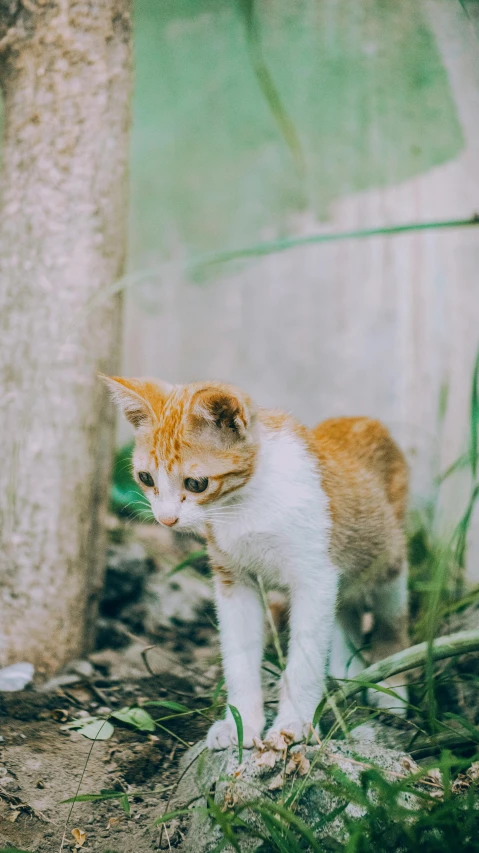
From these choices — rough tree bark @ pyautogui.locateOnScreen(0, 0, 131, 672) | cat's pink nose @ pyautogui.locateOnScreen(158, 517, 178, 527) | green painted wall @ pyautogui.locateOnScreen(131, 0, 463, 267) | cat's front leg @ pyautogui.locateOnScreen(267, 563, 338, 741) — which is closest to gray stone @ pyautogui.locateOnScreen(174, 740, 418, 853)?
cat's front leg @ pyautogui.locateOnScreen(267, 563, 338, 741)

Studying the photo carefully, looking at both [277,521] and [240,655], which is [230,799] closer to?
[240,655]

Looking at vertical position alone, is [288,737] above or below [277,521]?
below

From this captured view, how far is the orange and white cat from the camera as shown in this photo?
1864 mm

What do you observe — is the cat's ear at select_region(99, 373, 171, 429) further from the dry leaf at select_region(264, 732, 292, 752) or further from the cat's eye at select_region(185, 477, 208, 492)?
the dry leaf at select_region(264, 732, 292, 752)

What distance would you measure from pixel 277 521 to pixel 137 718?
30.5 inches

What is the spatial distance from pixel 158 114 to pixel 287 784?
360 centimetres

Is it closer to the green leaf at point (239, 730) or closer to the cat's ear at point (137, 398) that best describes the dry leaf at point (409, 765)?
the green leaf at point (239, 730)

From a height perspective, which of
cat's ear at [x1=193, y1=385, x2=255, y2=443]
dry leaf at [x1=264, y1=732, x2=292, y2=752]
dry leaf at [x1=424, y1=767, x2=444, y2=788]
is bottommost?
dry leaf at [x1=424, y1=767, x2=444, y2=788]

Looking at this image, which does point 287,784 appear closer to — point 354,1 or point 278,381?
point 278,381

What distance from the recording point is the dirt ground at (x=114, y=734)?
172 cm

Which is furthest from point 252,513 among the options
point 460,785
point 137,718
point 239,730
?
point 460,785

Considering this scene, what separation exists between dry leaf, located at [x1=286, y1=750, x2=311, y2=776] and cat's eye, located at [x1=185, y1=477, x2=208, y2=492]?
680mm

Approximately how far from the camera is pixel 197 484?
6.09 ft

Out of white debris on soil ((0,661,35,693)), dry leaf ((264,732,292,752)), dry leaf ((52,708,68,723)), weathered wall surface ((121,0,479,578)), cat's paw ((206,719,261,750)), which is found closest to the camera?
dry leaf ((264,732,292,752))
